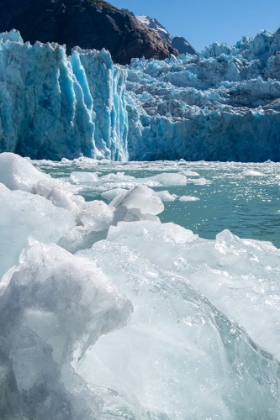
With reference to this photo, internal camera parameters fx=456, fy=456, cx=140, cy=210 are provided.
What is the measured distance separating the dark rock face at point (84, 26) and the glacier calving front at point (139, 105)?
1508 cm

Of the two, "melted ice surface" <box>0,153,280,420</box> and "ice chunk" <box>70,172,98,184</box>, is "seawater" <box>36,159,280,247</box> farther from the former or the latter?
"melted ice surface" <box>0,153,280,420</box>

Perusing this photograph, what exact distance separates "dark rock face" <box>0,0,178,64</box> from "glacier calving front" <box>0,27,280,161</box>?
15.1m

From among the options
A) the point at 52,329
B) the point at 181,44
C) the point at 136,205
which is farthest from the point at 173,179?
the point at 181,44

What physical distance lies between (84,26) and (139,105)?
25.9 meters

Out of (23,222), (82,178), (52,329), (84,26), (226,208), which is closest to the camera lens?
(52,329)

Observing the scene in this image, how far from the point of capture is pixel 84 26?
4534cm

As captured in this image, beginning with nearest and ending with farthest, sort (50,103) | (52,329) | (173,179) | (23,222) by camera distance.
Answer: (52,329) → (23,222) → (173,179) → (50,103)

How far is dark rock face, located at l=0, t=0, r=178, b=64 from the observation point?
44.6 m

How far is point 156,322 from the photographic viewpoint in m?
1.30

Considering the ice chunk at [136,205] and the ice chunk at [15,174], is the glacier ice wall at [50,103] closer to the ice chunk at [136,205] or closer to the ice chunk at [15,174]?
the ice chunk at [15,174]

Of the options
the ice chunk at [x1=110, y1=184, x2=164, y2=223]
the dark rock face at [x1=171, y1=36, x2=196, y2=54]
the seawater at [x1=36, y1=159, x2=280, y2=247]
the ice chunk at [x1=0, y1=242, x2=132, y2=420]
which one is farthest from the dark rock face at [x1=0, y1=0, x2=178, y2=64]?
the ice chunk at [x1=0, y1=242, x2=132, y2=420]

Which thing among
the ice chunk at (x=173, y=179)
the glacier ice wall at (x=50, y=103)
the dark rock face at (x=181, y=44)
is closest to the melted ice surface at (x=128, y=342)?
the ice chunk at (x=173, y=179)

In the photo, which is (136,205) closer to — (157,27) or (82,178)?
(82,178)

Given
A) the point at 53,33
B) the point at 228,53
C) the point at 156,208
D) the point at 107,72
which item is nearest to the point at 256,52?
the point at 228,53
